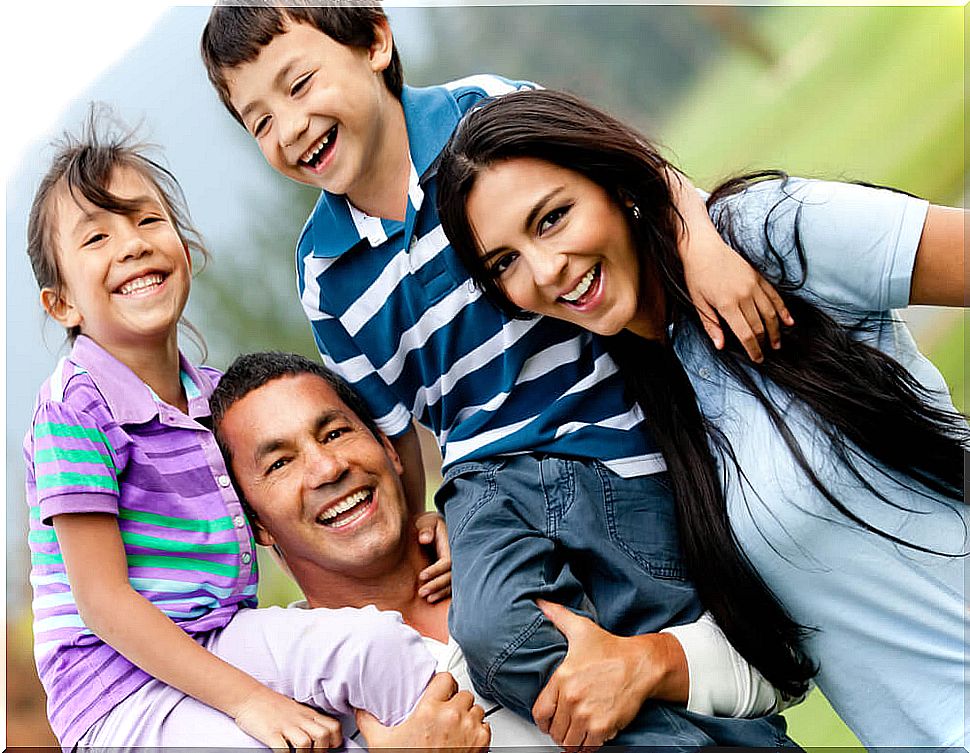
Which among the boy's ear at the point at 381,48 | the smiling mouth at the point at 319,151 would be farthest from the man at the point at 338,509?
the boy's ear at the point at 381,48

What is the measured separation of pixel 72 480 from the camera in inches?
43.4

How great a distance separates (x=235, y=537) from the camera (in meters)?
1.20

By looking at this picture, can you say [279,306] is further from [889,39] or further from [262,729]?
[889,39]

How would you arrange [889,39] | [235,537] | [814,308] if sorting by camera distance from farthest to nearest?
[889,39] → [235,537] → [814,308]

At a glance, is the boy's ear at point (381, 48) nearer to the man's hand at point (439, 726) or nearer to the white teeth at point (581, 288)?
the white teeth at point (581, 288)

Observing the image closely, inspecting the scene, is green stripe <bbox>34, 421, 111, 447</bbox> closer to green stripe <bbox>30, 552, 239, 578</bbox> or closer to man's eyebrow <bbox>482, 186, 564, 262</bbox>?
green stripe <bbox>30, 552, 239, 578</bbox>

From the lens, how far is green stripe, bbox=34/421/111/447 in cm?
112

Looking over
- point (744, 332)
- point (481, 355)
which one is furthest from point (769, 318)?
point (481, 355)

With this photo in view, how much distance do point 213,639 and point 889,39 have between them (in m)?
1.03

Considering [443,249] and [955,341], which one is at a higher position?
[443,249]

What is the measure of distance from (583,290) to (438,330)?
0.19 metres

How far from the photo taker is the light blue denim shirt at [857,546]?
3.53ft

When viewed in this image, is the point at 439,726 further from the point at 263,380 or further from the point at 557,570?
the point at 263,380

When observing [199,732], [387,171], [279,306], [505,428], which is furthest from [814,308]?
[199,732]
